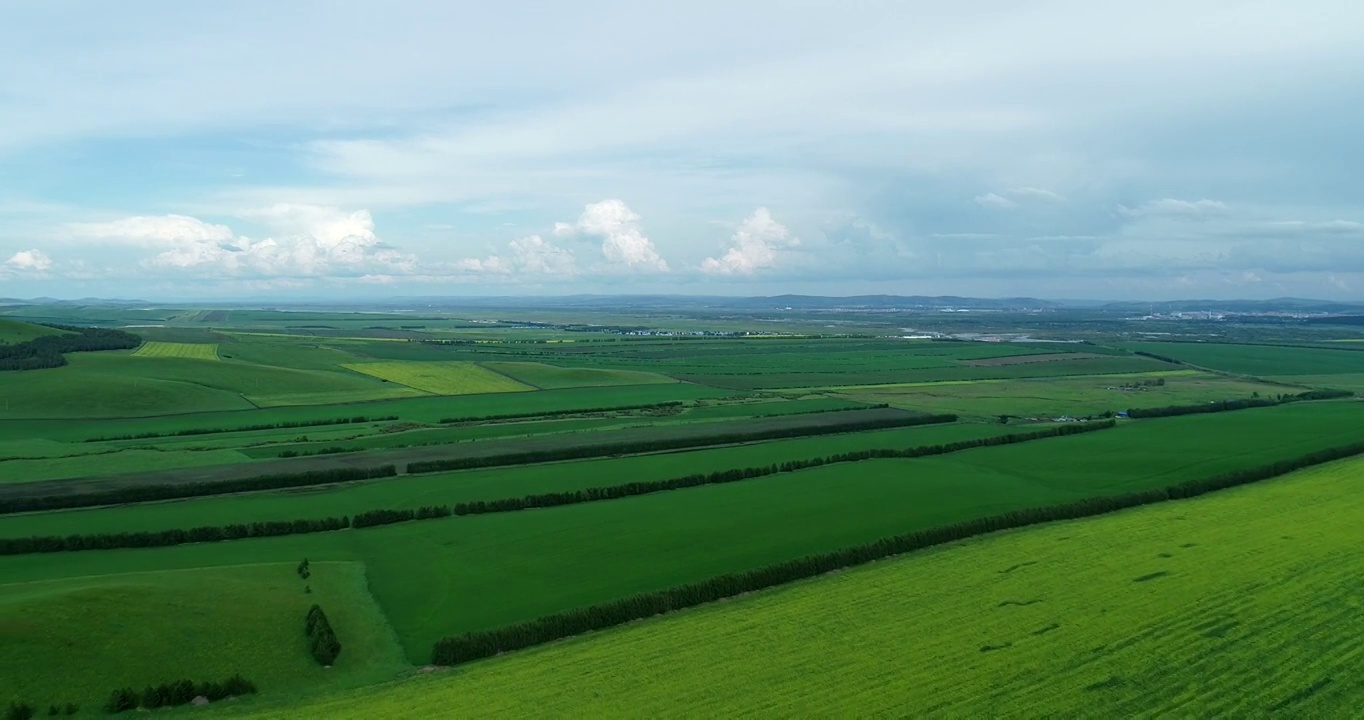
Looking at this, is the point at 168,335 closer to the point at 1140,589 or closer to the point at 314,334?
the point at 314,334

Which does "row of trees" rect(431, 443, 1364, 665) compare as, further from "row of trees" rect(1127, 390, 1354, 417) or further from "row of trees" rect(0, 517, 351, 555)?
"row of trees" rect(1127, 390, 1354, 417)

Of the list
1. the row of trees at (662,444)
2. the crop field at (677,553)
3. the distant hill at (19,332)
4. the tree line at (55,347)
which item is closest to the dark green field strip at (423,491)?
the crop field at (677,553)

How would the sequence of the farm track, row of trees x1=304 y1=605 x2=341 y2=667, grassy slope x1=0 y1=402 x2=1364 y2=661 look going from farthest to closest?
the farm track
grassy slope x1=0 y1=402 x2=1364 y2=661
row of trees x1=304 y1=605 x2=341 y2=667

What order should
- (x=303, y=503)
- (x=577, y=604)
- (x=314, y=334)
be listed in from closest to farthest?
(x=577, y=604), (x=303, y=503), (x=314, y=334)

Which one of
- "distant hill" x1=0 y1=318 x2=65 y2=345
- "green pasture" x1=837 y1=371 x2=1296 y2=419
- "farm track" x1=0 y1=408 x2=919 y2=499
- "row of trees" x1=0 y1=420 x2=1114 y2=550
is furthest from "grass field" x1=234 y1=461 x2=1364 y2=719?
"distant hill" x1=0 y1=318 x2=65 y2=345

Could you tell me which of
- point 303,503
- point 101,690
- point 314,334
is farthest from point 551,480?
point 314,334

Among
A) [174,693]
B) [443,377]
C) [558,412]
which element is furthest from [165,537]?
[443,377]

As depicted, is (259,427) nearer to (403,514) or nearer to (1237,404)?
(403,514)

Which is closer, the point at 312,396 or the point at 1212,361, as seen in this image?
the point at 312,396
